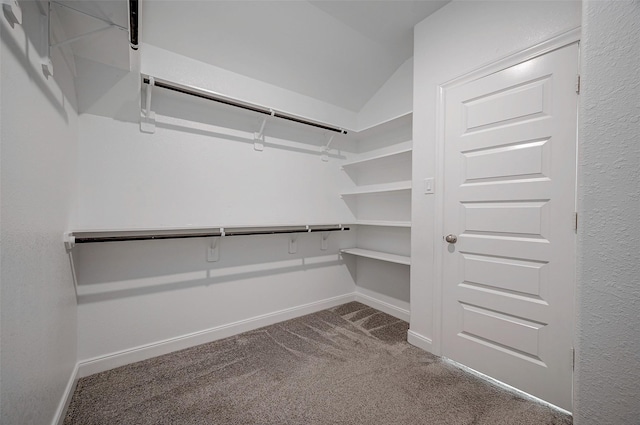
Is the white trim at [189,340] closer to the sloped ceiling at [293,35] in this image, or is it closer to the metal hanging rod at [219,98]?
the metal hanging rod at [219,98]

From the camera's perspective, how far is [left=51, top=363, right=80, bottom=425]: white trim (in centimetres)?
124

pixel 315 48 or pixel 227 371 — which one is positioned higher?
pixel 315 48

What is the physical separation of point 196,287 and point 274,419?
115cm

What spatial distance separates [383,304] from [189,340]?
1.85 meters

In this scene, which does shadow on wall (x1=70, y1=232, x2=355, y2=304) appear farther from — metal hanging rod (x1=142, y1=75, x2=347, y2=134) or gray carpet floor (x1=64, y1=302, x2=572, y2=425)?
metal hanging rod (x1=142, y1=75, x2=347, y2=134)

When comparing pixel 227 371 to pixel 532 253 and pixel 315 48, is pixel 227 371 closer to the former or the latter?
pixel 532 253

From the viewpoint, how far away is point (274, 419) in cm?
133

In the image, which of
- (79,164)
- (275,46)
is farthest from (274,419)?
(275,46)

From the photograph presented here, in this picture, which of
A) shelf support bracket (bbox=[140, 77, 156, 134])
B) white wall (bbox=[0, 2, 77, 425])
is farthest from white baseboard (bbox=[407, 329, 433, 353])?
shelf support bracket (bbox=[140, 77, 156, 134])

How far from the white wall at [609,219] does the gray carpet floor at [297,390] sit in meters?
0.96

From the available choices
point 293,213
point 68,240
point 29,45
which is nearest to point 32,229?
point 68,240

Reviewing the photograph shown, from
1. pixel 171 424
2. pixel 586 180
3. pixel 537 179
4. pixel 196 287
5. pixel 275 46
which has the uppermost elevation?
pixel 275 46

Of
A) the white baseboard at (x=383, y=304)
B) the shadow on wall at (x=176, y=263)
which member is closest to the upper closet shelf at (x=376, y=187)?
the shadow on wall at (x=176, y=263)

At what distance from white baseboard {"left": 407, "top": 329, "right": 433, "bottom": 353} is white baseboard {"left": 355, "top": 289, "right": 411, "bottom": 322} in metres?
0.41
